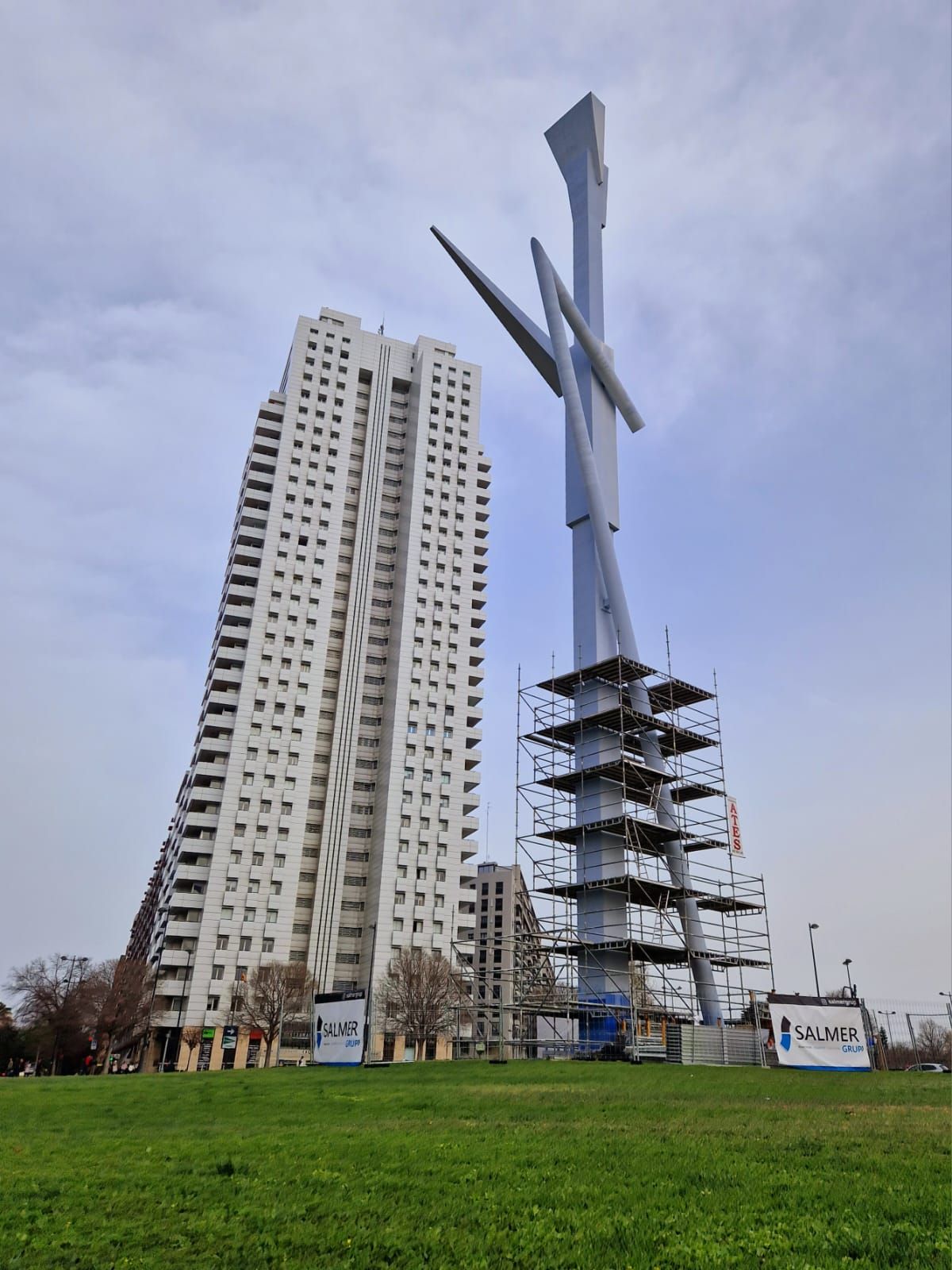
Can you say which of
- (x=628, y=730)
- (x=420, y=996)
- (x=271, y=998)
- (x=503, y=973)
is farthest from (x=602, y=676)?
(x=271, y=998)

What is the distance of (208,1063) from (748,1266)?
69.7 m

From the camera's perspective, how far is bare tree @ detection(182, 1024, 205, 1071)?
6588 cm

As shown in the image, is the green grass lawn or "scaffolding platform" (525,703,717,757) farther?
"scaffolding platform" (525,703,717,757)

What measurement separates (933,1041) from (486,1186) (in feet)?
107

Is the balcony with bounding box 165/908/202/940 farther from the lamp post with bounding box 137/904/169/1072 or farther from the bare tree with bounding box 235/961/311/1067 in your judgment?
the bare tree with bounding box 235/961/311/1067

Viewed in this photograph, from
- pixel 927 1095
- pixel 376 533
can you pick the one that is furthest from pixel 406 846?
pixel 927 1095

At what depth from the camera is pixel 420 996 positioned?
62.2 meters

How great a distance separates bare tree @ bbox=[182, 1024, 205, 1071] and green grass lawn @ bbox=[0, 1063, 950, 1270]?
56755 mm

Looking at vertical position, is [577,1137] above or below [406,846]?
below

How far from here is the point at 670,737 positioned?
52.2 m

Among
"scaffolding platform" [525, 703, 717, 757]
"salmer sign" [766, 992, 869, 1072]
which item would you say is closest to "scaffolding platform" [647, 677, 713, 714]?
"scaffolding platform" [525, 703, 717, 757]

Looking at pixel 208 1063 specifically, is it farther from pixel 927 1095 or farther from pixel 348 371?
pixel 348 371

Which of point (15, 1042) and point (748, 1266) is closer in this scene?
point (748, 1266)

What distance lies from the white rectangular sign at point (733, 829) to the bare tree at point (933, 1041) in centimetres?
1338
